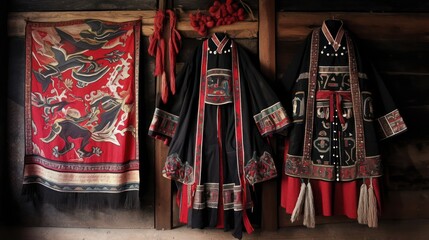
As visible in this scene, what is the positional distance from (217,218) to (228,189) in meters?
0.18

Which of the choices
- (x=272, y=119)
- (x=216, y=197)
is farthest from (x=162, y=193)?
(x=272, y=119)

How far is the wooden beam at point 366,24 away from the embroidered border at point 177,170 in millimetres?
989

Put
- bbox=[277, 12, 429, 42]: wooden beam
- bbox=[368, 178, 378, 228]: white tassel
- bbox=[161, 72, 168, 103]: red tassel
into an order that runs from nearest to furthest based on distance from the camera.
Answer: bbox=[368, 178, 378, 228]: white tassel < bbox=[161, 72, 168, 103]: red tassel < bbox=[277, 12, 429, 42]: wooden beam

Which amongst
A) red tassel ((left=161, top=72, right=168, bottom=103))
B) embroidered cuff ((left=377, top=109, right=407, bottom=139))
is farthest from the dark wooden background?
embroidered cuff ((left=377, top=109, right=407, bottom=139))

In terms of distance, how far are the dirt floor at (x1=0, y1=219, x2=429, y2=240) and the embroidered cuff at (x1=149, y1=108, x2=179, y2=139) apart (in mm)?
616

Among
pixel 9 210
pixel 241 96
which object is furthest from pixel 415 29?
pixel 9 210

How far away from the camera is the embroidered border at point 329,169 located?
1.52 meters

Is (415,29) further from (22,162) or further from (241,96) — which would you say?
(22,162)

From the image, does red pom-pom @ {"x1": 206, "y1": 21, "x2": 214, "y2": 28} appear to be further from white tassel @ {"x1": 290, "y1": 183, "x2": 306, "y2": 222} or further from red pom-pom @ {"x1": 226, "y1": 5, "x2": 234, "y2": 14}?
white tassel @ {"x1": 290, "y1": 183, "x2": 306, "y2": 222}

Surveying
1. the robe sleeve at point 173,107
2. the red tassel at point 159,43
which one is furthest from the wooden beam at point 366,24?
the red tassel at point 159,43

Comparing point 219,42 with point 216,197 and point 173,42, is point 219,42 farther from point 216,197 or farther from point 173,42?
point 216,197

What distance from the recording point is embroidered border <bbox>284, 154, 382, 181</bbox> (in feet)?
4.97

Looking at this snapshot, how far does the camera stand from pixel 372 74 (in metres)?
1.63

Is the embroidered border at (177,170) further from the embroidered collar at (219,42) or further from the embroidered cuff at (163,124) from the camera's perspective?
the embroidered collar at (219,42)
